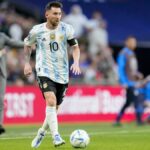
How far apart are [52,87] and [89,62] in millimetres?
14186

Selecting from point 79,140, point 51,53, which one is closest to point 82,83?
point 51,53

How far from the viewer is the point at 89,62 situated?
27359 millimetres

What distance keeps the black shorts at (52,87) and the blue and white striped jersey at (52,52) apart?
0.25 feet

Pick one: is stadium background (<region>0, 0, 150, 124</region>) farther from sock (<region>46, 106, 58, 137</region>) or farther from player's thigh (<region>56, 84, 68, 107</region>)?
sock (<region>46, 106, 58, 137</region>)

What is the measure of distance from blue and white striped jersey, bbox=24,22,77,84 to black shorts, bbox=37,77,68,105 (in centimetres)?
8

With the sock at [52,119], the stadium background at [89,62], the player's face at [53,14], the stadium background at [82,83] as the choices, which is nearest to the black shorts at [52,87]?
the sock at [52,119]

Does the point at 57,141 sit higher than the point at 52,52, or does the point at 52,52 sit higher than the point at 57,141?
the point at 52,52

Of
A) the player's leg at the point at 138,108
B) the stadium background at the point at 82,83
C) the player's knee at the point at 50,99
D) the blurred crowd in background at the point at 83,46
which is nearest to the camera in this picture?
the player's knee at the point at 50,99

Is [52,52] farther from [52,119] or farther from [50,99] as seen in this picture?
[52,119]

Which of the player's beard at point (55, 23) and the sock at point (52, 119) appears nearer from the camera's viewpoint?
the sock at point (52, 119)

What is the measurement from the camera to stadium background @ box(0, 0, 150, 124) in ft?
78.0

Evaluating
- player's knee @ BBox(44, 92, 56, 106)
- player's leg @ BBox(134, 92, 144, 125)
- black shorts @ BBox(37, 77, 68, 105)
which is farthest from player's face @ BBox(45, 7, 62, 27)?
player's leg @ BBox(134, 92, 144, 125)

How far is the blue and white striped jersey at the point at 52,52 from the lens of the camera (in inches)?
523

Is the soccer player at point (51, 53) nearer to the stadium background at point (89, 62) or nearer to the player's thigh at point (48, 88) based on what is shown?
the player's thigh at point (48, 88)
